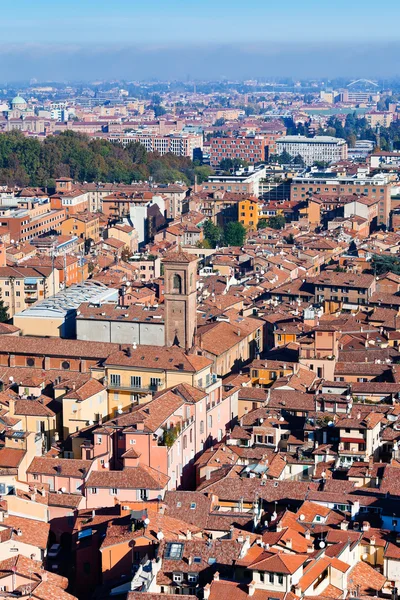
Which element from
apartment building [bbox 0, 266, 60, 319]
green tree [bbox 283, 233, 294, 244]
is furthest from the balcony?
green tree [bbox 283, 233, 294, 244]

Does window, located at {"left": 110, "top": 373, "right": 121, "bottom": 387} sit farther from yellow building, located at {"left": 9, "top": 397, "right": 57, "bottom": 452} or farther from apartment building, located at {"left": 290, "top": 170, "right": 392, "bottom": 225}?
apartment building, located at {"left": 290, "top": 170, "right": 392, "bottom": 225}

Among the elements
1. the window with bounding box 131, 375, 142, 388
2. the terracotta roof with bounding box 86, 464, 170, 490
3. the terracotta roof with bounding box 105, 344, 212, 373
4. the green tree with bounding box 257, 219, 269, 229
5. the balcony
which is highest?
the terracotta roof with bounding box 105, 344, 212, 373

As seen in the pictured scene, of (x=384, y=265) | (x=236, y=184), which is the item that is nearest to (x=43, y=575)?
(x=384, y=265)

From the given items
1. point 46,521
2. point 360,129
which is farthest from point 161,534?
point 360,129

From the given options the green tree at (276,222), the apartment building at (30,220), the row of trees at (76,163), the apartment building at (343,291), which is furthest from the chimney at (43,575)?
the row of trees at (76,163)

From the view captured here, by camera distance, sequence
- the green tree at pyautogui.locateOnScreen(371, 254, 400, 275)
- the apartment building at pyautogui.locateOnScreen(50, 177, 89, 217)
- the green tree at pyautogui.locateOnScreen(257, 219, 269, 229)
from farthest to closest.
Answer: the green tree at pyautogui.locateOnScreen(257, 219, 269, 229) → the apartment building at pyautogui.locateOnScreen(50, 177, 89, 217) → the green tree at pyautogui.locateOnScreen(371, 254, 400, 275)

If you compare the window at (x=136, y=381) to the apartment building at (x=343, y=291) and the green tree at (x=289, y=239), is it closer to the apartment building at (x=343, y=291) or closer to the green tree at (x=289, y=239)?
the apartment building at (x=343, y=291)

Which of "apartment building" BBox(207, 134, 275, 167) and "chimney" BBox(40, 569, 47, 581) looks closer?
"chimney" BBox(40, 569, 47, 581)

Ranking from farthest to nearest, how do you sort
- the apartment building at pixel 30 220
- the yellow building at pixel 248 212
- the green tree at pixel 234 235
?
the yellow building at pixel 248 212 < the green tree at pixel 234 235 < the apartment building at pixel 30 220

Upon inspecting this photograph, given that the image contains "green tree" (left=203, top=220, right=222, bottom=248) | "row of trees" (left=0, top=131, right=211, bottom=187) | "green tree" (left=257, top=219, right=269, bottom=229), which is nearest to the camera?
"green tree" (left=203, top=220, right=222, bottom=248)
